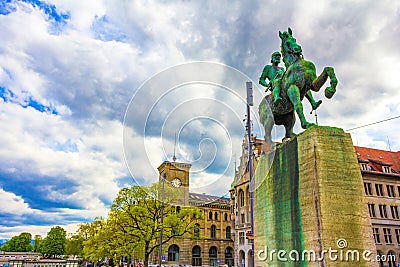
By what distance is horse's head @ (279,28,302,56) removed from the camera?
367 inches

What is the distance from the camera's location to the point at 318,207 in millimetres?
7578

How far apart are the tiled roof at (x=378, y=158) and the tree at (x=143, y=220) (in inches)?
1155

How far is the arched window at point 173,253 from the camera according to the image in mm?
72825

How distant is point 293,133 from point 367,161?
4111 centimetres

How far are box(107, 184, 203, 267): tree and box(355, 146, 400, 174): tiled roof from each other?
96.3 feet

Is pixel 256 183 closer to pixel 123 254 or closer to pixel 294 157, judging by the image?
pixel 294 157

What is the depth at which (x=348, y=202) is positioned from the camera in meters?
7.69

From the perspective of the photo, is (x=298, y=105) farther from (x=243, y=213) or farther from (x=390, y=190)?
(x=243, y=213)

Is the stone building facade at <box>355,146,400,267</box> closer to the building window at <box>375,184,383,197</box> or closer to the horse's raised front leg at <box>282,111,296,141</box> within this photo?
the building window at <box>375,184,383,197</box>

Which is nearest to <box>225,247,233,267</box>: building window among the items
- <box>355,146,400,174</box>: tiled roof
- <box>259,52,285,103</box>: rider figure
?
<box>355,146,400,174</box>: tiled roof

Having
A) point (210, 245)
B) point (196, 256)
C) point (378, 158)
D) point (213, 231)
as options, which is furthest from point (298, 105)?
point (213, 231)

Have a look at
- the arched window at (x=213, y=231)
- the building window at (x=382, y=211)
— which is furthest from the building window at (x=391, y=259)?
the arched window at (x=213, y=231)

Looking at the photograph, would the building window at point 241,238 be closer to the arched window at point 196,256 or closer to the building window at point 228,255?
the arched window at point 196,256

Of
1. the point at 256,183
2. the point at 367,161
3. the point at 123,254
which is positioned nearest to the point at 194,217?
the point at 123,254
